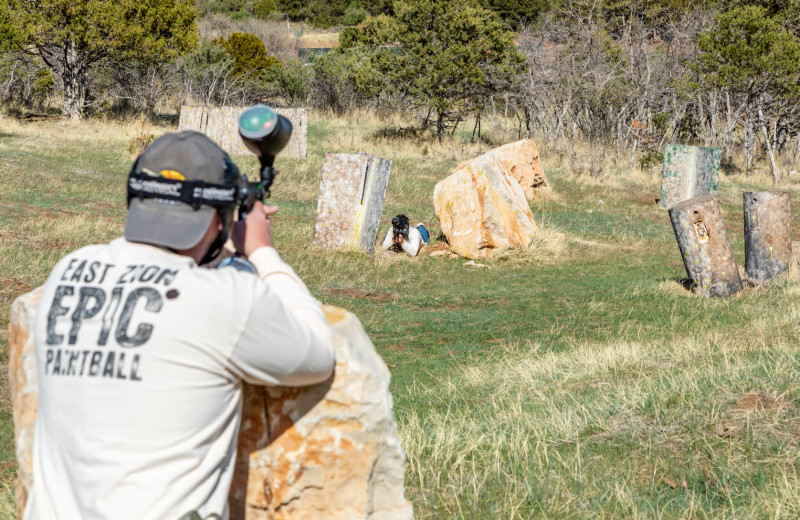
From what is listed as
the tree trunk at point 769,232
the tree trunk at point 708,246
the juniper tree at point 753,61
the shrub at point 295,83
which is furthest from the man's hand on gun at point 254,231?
the shrub at point 295,83

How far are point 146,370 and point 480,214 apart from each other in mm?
9805

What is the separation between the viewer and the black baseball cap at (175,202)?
1796 millimetres

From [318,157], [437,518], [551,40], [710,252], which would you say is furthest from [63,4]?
[437,518]

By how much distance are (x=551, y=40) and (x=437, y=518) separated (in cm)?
2586

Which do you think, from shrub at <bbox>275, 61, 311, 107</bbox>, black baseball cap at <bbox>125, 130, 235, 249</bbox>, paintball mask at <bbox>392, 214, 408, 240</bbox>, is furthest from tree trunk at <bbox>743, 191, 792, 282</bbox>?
shrub at <bbox>275, 61, 311, 107</bbox>

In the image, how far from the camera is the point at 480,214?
37.0 feet

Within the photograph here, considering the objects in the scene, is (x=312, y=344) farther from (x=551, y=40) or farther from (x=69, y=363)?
(x=551, y=40)

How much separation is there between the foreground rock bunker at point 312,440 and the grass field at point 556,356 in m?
1.15

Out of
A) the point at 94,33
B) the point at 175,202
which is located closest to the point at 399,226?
the point at 175,202

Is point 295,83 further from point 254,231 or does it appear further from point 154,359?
point 154,359

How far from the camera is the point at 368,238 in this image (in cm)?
1119

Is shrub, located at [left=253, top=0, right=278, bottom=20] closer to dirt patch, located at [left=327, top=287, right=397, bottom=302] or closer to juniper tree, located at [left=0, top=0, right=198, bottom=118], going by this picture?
juniper tree, located at [left=0, top=0, right=198, bottom=118]

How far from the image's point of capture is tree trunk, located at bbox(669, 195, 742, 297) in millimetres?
8664

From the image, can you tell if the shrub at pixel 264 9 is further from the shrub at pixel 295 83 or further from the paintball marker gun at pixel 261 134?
the paintball marker gun at pixel 261 134
